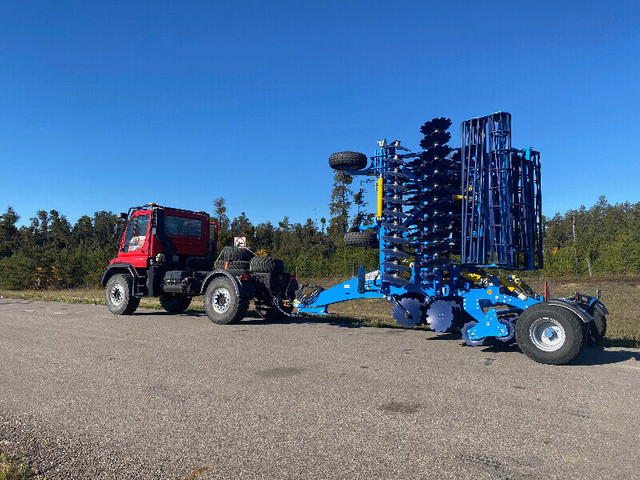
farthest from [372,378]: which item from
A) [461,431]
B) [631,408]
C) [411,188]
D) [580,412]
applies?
[411,188]

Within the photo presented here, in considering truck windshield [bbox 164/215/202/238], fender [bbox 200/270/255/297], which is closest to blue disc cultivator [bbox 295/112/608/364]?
fender [bbox 200/270/255/297]

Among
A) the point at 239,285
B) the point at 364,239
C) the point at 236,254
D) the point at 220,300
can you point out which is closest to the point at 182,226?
the point at 236,254

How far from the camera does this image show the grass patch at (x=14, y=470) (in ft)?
9.36

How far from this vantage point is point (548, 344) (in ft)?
20.1

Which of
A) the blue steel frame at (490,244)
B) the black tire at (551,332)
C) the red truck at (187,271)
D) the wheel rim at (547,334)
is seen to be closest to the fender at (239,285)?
the red truck at (187,271)

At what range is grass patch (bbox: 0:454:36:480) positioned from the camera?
112 inches

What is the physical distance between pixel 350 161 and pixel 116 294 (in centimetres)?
770

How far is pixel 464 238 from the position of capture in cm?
745

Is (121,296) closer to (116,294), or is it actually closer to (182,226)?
(116,294)

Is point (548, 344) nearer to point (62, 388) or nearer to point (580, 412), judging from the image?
point (580, 412)

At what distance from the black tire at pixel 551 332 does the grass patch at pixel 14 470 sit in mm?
5561

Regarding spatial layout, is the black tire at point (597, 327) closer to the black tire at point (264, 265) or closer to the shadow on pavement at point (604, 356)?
the shadow on pavement at point (604, 356)

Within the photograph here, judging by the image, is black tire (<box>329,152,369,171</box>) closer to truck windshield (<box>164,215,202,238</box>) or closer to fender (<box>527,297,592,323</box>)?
fender (<box>527,297,592,323</box>)

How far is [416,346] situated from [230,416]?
403 centimetres
